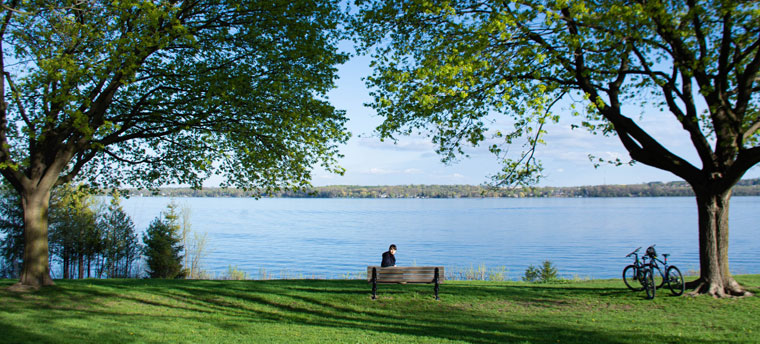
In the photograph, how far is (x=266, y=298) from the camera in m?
12.7

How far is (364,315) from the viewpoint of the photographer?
1103 centimetres

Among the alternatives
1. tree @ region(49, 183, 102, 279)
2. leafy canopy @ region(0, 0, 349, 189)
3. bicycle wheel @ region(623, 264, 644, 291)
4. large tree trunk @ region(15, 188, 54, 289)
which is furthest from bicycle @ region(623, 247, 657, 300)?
tree @ region(49, 183, 102, 279)

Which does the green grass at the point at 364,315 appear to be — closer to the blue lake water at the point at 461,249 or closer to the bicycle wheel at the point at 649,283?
the bicycle wheel at the point at 649,283

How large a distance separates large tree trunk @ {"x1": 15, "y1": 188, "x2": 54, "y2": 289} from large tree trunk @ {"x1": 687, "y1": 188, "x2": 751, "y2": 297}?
16.0 metres

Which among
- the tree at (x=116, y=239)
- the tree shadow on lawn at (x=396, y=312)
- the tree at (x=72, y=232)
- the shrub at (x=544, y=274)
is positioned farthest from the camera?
the tree at (x=116, y=239)

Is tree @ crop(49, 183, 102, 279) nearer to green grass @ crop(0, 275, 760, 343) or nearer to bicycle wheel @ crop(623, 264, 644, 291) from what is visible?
green grass @ crop(0, 275, 760, 343)

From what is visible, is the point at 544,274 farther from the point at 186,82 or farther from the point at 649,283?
the point at 186,82

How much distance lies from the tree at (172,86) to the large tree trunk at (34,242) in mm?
25

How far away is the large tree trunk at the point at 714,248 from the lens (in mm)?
11727

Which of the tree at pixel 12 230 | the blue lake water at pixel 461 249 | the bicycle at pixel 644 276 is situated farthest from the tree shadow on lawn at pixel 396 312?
Answer: the tree at pixel 12 230

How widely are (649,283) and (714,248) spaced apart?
1.65 m

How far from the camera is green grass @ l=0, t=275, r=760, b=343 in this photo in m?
8.55

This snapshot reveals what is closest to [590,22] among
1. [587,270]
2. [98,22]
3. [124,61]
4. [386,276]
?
[386,276]

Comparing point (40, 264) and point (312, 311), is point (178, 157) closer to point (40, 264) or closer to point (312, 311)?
point (40, 264)
